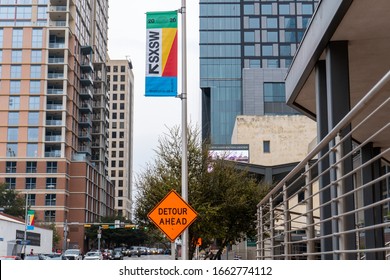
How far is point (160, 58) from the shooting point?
51.2ft

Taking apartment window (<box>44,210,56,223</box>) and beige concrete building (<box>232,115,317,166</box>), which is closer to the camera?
beige concrete building (<box>232,115,317,166</box>)

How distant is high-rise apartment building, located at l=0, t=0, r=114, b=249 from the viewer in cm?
11338

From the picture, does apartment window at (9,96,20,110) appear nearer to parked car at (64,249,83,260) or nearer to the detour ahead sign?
parked car at (64,249,83,260)

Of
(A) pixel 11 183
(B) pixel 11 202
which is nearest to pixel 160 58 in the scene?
(B) pixel 11 202

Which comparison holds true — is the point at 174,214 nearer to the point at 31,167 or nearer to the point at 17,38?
the point at 31,167

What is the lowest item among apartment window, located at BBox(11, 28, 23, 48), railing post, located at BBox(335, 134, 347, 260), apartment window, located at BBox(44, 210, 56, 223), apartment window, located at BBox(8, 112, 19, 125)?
railing post, located at BBox(335, 134, 347, 260)

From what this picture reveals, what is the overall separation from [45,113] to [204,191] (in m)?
Answer: 94.0

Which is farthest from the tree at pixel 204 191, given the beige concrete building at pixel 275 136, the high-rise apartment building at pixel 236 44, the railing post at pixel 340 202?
the high-rise apartment building at pixel 236 44

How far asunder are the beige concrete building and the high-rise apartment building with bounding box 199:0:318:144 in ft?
142

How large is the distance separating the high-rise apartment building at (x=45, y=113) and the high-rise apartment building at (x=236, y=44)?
84.7ft

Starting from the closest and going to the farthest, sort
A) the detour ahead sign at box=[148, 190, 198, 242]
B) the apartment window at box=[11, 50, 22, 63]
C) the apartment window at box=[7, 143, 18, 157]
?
1. the detour ahead sign at box=[148, 190, 198, 242]
2. the apartment window at box=[7, 143, 18, 157]
3. the apartment window at box=[11, 50, 22, 63]

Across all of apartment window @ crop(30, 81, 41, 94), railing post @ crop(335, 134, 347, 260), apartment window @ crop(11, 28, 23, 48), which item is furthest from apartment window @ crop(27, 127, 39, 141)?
railing post @ crop(335, 134, 347, 260)

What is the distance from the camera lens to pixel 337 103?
8703mm

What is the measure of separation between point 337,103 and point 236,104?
361ft
